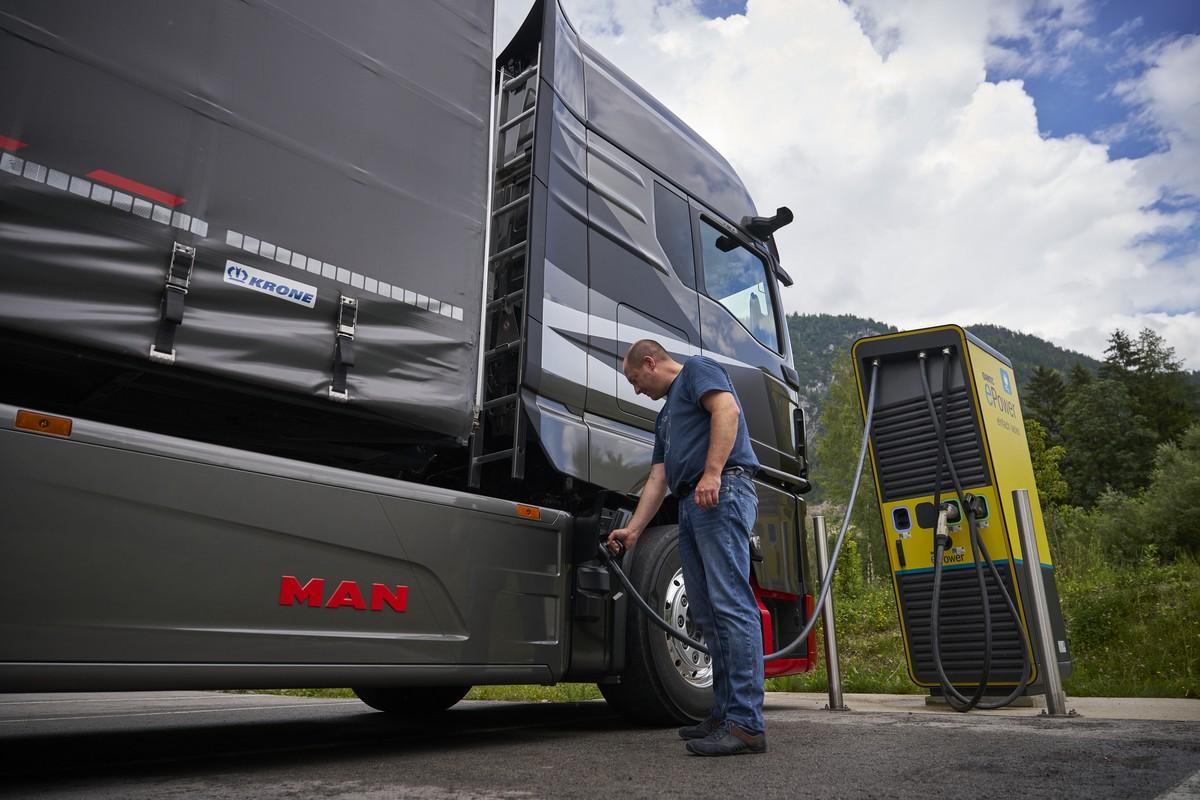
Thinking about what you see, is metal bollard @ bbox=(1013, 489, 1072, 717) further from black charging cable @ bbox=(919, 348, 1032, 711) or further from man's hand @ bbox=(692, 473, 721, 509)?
man's hand @ bbox=(692, 473, 721, 509)

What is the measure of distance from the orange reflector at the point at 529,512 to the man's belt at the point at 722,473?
59 cm

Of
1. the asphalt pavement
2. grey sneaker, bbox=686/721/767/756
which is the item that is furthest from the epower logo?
grey sneaker, bbox=686/721/767/756

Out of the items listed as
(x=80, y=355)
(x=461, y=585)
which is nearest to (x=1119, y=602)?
(x=461, y=585)

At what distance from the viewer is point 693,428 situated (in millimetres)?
3459

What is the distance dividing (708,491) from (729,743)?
34.5 inches

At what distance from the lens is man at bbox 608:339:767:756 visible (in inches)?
122

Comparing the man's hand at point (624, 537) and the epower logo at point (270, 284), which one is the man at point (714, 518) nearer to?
the man's hand at point (624, 537)

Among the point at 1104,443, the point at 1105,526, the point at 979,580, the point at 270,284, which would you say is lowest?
the point at 979,580

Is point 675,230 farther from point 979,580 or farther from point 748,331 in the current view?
point 979,580

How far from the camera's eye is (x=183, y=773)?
2.73 metres

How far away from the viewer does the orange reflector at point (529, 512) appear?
3.46m

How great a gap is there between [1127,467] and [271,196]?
57.2 m

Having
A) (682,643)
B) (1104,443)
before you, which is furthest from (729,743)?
(1104,443)

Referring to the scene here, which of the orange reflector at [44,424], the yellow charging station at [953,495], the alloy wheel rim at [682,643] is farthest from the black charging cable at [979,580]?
the orange reflector at [44,424]
